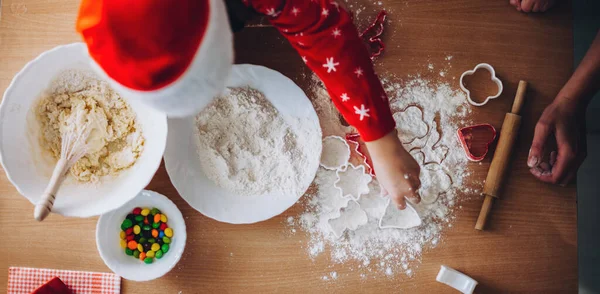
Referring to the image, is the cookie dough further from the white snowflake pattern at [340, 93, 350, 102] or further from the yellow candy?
the white snowflake pattern at [340, 93, 350, 102]

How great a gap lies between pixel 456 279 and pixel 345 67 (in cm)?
45

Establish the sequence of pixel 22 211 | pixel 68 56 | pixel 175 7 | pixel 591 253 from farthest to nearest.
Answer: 1. pixel 591 253
2. pixel 22 211
3. pixel 68 56
4. pixel 175 7

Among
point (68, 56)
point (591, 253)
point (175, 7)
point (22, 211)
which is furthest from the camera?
point (591, 253)

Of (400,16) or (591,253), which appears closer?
(400,16)

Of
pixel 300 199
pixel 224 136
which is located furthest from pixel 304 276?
pixel 224 136

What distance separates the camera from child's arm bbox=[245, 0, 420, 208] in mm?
689

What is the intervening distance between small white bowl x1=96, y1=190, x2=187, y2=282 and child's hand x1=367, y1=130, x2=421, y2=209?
0.37 metres

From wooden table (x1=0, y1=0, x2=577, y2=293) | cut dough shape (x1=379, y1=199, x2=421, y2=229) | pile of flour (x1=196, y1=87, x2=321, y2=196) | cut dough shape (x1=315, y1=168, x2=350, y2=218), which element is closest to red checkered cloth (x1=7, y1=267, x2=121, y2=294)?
wooden table (x1=0, y1=0, x2=577, y2=293)

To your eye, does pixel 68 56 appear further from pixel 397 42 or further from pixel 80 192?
pixel 397 42

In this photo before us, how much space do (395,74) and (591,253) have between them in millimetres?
697

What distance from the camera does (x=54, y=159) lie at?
0.77 metres

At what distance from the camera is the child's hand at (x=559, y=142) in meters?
0.83

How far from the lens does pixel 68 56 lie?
0.73m

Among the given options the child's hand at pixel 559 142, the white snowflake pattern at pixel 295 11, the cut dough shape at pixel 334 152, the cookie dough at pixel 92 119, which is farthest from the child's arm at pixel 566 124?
the cookie dough at pixel 92 119
